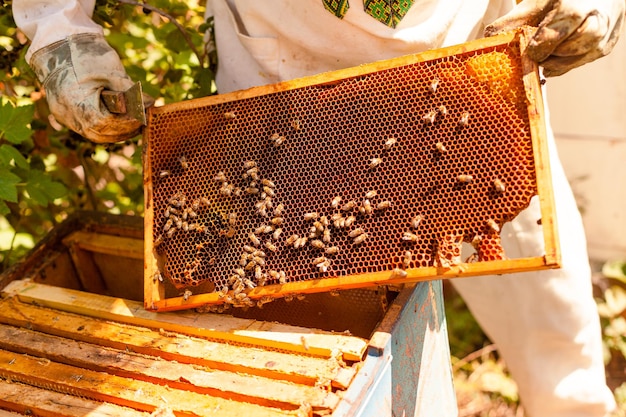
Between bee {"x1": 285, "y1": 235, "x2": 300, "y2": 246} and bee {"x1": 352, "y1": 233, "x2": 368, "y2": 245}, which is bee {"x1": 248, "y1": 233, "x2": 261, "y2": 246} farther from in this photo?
bee {"x1": 352, "y1": 233, "x2": 368, "y2": 245}

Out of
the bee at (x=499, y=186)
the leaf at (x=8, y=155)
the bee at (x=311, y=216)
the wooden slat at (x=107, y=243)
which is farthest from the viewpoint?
the wooden slat at (x=107, y=243)

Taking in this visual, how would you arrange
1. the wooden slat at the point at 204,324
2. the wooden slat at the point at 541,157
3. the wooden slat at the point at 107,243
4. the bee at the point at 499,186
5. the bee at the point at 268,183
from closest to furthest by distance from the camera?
1. the wooden slat at the point at 541,157
2. the bee at the point at 499,186
3. the wooden slat at the point at 204,324
4. the bee at the point at 268,183
5. the wooden slat at the point at 107,243

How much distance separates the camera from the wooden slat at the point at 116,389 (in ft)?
6.84

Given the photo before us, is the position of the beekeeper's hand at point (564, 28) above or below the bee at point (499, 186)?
above

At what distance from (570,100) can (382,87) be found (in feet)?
9.38

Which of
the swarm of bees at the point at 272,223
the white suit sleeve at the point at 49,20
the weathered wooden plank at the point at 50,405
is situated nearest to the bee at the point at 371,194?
the swarm of bees at the point at 272,223

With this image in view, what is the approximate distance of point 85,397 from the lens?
7.33 ft

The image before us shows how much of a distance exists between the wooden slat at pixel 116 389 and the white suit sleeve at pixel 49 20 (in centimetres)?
139

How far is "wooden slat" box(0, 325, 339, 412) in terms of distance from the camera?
81.8 inches

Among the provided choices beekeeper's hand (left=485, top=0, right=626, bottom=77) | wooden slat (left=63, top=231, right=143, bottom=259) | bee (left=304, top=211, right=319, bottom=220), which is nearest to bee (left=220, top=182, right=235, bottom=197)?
bee (left=304, top=211, right=319, bottom=220)

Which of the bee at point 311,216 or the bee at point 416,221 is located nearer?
the bee at point 416,221

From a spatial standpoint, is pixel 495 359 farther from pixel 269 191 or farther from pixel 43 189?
pixel 43 189

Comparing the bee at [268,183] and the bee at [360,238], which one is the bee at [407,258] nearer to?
the bee at [360,238]

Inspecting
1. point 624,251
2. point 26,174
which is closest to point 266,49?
point 26,174
